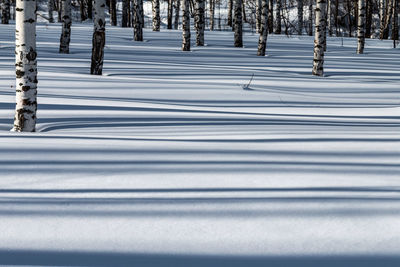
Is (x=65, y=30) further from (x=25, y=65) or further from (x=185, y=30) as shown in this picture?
(x=25, y=65)

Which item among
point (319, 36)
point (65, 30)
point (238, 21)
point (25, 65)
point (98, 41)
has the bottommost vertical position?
point (25, 65)

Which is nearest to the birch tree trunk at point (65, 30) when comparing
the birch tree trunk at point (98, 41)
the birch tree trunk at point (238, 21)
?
the birch tree trunk at point (98, 41)

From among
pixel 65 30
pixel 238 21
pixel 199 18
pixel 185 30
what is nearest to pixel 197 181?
pixel 65 30

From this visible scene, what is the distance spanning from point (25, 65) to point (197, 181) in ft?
9.30

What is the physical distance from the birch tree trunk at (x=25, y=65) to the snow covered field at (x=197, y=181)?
29 cm

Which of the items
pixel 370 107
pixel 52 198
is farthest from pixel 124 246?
pixel 370 107

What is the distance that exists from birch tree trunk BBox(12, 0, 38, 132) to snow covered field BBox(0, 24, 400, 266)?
29cm

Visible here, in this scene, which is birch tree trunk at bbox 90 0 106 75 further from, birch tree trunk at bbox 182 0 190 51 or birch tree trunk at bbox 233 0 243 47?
birch tree trunk at bbox 233 0 243 47

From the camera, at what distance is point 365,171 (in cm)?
400

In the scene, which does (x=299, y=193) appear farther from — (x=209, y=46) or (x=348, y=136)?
(x=209, y=46)

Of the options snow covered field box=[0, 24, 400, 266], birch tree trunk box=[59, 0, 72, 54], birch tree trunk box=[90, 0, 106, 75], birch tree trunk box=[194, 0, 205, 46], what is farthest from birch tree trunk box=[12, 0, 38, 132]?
birch tree trunk box=[194, 0, 205, 46]

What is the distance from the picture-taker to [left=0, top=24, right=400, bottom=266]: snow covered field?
102 inches

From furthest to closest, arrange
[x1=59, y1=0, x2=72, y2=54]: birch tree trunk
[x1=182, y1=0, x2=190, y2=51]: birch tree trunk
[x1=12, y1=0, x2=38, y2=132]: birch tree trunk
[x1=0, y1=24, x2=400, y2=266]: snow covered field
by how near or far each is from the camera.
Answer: [x1=182, y1=0, x2=190, y2=51]: birch tree trunk
[x1=59, y1=0, x2=72, y2=54]: birch tree trunk
[x1=12, y1=0, x2=38, y2=132]: birch tree trunk
[x1=0, y1=24, x2=400, y2=266]: snow covered field

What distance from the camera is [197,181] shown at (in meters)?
3.63
